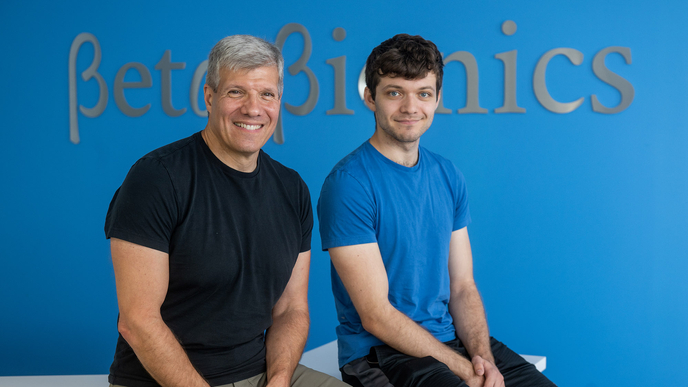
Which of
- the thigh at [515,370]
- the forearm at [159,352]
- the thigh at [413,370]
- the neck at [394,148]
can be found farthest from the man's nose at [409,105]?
the forearm at [159,352]

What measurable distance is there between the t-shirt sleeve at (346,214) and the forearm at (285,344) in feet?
0.74

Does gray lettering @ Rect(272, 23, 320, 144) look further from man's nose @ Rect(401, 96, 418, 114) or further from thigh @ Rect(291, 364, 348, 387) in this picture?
thigh @ Rect(291, 364, 348, 387)

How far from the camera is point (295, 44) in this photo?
9.96ft

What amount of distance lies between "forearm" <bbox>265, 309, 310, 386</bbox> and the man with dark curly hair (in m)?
0.17

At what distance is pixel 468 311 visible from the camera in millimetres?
1875

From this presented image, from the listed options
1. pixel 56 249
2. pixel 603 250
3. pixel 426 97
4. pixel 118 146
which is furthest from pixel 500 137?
pixel 56 249

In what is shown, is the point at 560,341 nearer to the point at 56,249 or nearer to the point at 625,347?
the point at 625,347

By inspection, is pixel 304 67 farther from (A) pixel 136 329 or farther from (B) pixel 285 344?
(A) pixel 136 329

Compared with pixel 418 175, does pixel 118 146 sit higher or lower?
higher

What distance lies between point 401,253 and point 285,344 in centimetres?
43

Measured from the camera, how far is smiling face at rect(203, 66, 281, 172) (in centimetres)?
146

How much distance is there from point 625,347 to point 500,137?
1.17 meters

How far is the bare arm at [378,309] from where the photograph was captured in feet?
5.32

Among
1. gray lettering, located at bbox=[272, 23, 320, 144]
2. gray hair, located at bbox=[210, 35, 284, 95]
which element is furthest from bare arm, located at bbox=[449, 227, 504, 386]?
gray lettering, located at bbox=[272, 23, 320, 144]
